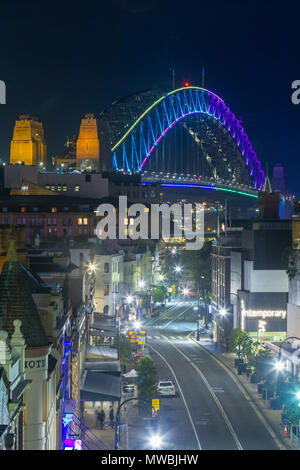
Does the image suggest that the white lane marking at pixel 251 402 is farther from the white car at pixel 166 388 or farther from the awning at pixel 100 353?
the awning at pixel 100 353

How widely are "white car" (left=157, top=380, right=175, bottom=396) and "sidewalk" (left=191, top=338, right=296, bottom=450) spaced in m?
4.75

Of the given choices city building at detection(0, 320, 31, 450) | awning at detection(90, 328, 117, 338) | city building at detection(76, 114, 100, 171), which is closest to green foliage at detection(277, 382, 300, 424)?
awning at detection(90, 328, 117, 338)

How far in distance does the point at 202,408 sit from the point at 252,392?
262 inches

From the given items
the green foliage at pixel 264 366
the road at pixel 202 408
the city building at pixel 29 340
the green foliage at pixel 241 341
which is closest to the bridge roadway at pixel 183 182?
the green foliage at pixel 241 341

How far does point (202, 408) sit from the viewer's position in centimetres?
4916

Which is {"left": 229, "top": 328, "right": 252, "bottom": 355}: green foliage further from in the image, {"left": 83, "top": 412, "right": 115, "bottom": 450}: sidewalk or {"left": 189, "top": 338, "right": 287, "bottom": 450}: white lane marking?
{"left": 83, "top": 412, "right": 115, "bottom": 450}: sidewalk

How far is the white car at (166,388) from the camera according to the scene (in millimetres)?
52938

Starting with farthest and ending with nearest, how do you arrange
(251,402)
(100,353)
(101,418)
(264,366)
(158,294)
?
(158,294) → (264,366) → (100,353) → (251,402) → (101,418)

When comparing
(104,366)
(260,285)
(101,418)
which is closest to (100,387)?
(101,418)

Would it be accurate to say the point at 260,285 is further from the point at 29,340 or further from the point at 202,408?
the point at 29,340

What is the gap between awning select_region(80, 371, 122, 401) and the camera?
44.5m

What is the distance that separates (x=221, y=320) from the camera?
269 ft

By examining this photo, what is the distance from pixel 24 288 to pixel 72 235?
93.5m
